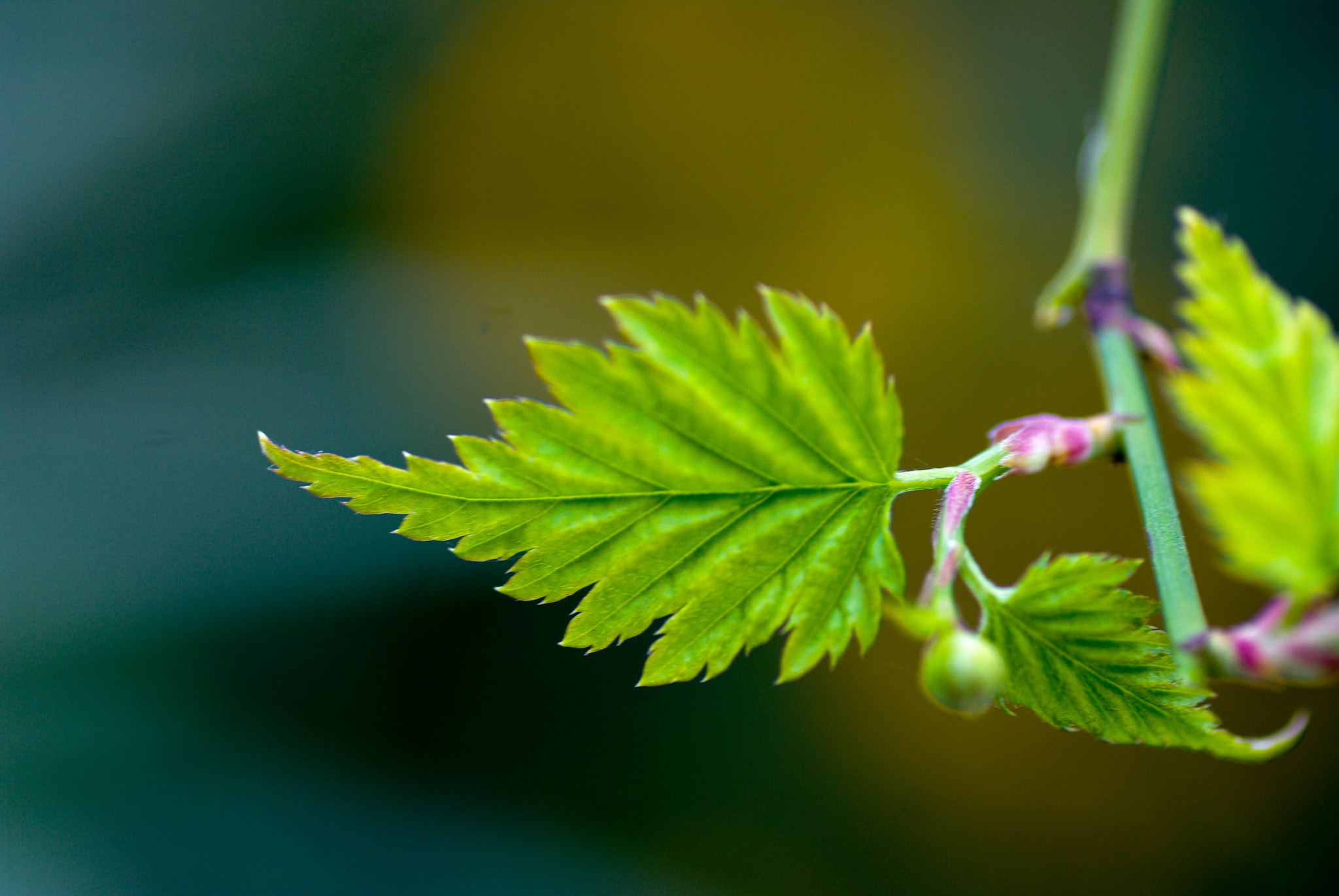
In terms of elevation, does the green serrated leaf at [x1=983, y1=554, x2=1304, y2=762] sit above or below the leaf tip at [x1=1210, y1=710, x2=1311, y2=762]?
above

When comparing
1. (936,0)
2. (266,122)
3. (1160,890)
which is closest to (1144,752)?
(1160,890)

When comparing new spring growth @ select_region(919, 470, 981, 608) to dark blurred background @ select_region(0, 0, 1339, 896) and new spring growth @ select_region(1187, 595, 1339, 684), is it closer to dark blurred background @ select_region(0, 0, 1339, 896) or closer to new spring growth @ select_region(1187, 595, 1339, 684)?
new spring growth @ select_region(1187, 595, 1339, 684)

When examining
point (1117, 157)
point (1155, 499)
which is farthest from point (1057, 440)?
point (1117, 157)

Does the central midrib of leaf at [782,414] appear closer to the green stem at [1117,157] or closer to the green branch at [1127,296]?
the green branch at [1127,296]

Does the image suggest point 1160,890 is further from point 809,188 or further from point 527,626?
point 809,188

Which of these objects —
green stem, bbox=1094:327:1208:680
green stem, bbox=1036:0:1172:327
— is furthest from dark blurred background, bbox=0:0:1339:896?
green stem, bbox=1094:327:1208:680

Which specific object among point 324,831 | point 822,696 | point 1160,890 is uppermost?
point 822,696

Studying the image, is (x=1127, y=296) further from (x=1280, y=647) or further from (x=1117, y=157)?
(x=1280, y=647)
